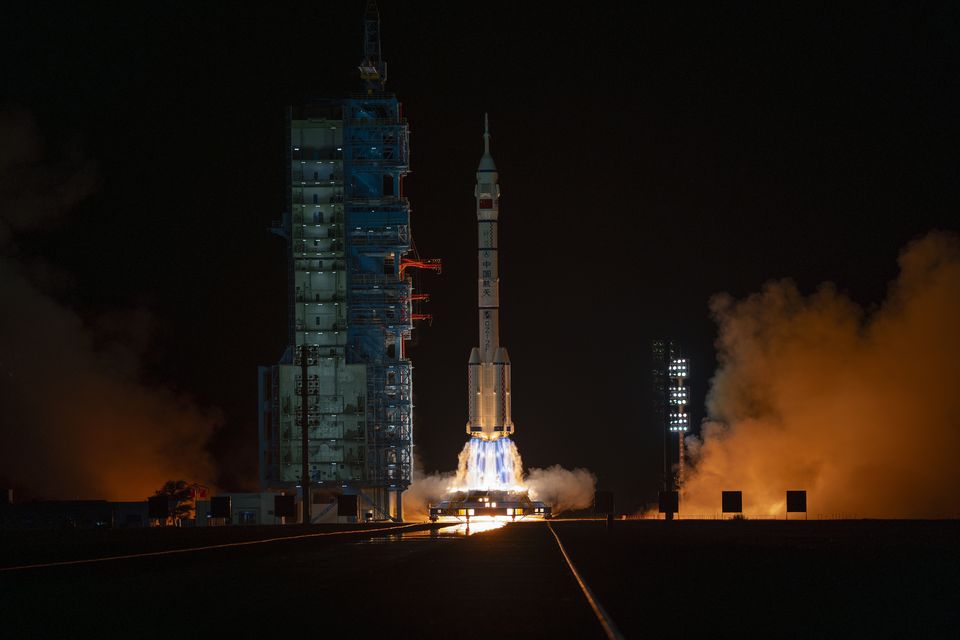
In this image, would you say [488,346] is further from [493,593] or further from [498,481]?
[493,593]

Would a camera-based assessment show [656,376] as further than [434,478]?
No

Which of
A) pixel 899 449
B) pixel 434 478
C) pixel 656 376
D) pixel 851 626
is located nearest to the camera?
pixel 851 626

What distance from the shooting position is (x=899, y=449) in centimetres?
8912

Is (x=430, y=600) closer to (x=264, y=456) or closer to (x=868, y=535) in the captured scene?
(x=868, y=535)

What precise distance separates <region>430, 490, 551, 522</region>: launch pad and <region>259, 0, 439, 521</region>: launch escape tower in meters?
5.88

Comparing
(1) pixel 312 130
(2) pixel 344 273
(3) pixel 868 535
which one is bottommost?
(3) pixel 868 535

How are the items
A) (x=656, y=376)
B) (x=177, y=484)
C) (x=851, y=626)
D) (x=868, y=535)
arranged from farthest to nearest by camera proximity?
(x=177, y=484)
(x=656, y=376)
(x=868, y=535)
(x=851, y=626)

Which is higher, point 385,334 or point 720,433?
point 385,334

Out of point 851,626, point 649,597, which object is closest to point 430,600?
point 649,597

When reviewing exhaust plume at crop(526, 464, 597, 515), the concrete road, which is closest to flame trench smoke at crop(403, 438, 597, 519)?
exhaust plume at crop(526, 464, 597, 515)

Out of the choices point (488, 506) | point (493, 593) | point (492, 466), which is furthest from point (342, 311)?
point (493, 593)

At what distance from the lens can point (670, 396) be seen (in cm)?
8694

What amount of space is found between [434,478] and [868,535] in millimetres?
57910

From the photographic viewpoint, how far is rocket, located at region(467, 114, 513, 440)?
9938 cm
